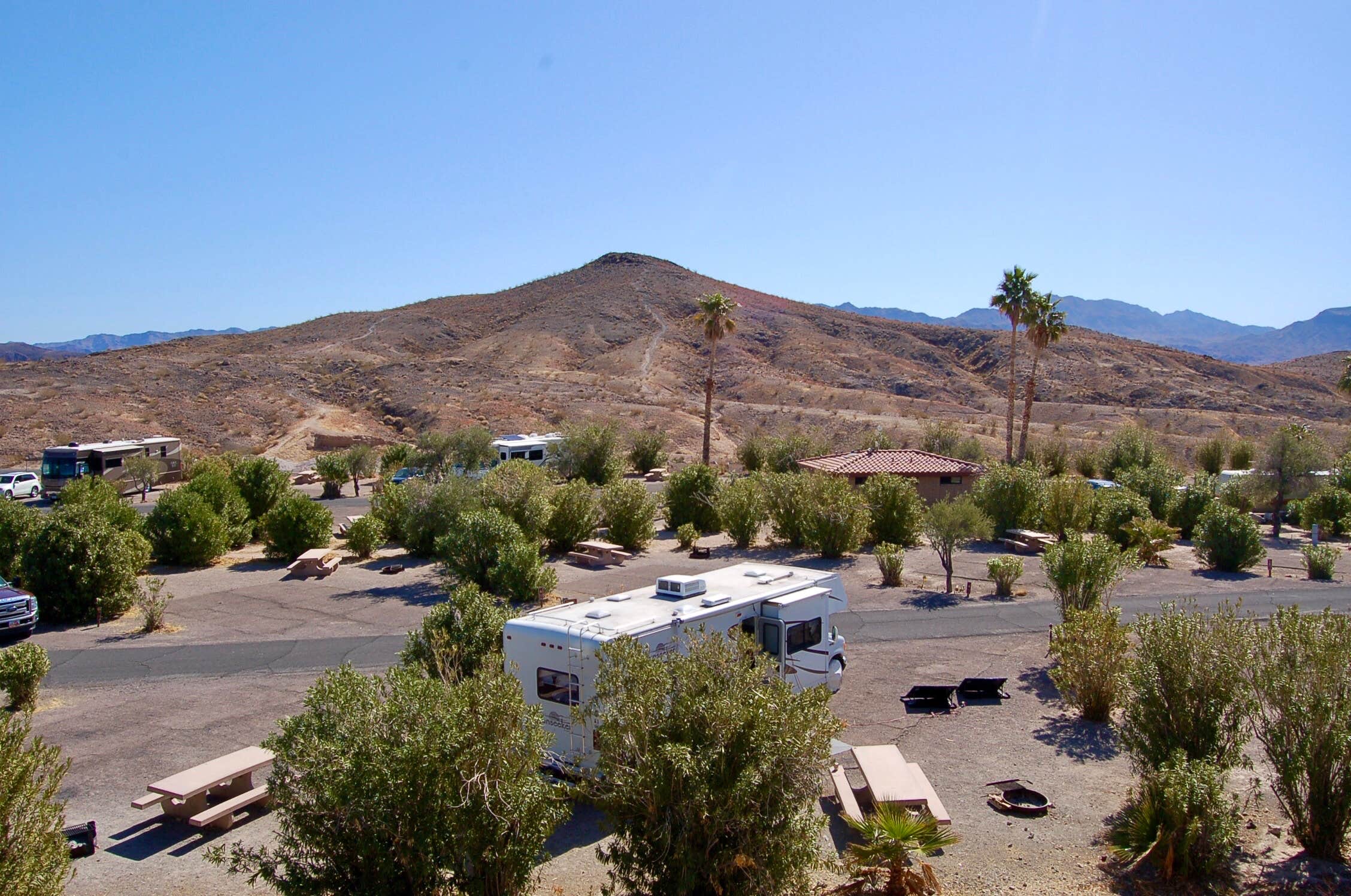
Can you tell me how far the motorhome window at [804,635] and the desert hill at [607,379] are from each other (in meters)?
50.2

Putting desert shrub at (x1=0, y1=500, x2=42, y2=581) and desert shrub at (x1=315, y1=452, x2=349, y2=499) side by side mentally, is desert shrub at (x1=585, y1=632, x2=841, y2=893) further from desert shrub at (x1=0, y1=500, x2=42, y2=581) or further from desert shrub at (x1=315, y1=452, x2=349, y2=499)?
desert shrub at (x1=315, y1=452, x2=349, y2=499)

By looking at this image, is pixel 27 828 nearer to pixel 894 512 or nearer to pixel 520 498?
pixel 520 498

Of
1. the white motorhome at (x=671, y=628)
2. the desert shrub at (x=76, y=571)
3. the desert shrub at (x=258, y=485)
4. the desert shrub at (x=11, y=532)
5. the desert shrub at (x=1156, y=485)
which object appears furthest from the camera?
the desert shrub at (x=1156, y=485)

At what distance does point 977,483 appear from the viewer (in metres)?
34.3

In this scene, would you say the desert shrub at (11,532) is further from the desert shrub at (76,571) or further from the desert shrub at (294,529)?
the desert shrub at (294,529)

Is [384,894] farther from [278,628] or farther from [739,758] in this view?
[278,628]

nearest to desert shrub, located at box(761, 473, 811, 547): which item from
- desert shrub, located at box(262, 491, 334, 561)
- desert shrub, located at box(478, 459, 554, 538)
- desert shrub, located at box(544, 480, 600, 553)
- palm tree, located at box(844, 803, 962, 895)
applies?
desert shrub, located at box(544, 480, 600, 553)

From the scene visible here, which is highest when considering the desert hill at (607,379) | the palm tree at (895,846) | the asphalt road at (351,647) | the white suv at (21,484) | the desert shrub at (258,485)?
the desert hill at (607,379)

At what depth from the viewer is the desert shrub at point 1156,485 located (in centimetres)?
3600

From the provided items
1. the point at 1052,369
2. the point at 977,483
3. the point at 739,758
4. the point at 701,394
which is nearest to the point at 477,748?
the point at 739,758

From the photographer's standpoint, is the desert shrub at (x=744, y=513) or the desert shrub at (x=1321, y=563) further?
the desert shrub at (x=744, y=513)

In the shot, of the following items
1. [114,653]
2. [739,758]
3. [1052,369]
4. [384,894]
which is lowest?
[114,653]

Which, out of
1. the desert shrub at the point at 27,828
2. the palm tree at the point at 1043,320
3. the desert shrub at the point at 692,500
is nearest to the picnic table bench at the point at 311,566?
the desert shrub at the point at 692,500

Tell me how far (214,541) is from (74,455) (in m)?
21.6
